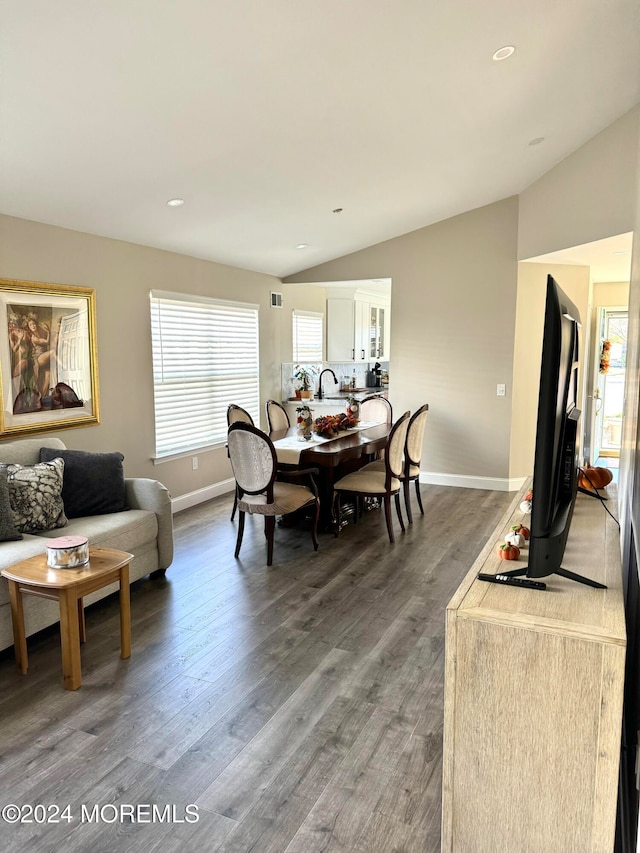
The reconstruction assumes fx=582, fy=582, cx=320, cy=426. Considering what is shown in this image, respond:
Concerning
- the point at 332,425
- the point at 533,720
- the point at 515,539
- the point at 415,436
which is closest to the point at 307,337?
the point at 332,425

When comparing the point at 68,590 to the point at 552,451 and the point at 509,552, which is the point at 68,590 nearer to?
the point at 509,552

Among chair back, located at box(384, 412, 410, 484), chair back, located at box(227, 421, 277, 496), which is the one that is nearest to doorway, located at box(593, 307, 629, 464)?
chair back, located at box(384, 412, 410, 484)

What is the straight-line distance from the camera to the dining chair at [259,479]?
4.14 metres

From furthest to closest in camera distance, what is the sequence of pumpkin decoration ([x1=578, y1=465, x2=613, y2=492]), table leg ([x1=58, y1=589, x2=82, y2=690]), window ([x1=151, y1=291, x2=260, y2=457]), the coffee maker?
the coffee maker, window ([x1=151, y1=291, x2=260, y2=457]), pumpkin decoration ([x1=578, y1=465, x2=613, y2=492]), table leg ([x1=58, y1=589, x2=82, y2=690])

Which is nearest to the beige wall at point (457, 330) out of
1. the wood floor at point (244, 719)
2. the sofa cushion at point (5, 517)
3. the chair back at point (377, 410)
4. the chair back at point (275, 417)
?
the chair back at point (377, 410)

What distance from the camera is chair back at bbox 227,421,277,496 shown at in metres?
4.12

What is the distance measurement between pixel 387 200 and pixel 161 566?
3695 mm

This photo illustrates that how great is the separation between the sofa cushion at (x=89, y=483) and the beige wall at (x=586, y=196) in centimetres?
413

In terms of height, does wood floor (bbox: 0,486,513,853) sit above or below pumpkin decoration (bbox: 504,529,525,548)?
below

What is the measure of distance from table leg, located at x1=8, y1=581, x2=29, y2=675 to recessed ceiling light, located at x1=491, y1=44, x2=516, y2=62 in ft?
11.9

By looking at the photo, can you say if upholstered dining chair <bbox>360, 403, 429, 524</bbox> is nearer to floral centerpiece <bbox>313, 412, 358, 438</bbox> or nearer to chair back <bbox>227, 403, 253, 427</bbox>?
floral centerpiece <bbox>313, 412, 358, 438</bbox>

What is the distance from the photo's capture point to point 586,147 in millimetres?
4922

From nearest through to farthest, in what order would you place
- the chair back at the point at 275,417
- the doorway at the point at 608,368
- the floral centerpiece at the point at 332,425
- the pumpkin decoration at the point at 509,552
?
the pumpkin decoration at the point at 509,552 → the floral centerpiece at the point at 332,425 → the chair back at the point at 275,417 → the doorway at the point at 608,368

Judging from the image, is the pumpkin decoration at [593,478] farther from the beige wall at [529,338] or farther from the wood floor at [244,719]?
the beige wall at [529,338]
